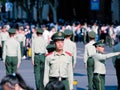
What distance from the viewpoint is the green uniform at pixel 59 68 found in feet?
34.6

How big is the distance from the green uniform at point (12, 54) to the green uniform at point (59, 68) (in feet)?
20.7

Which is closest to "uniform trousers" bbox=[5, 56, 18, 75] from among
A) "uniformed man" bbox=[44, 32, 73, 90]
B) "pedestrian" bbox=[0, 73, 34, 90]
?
"uniformed man" bbox=[44, 32, 73, 90]

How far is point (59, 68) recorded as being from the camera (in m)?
10.7

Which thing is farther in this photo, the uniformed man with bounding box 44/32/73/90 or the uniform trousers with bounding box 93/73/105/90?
the uniform trousers with bounding box 93/73/105/90

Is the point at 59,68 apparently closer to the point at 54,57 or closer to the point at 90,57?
the point at 54,57

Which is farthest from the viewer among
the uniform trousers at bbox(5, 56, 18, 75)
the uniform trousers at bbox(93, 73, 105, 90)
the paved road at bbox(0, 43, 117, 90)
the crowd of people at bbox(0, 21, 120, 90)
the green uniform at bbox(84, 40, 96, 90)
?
the paved road at bbox(0, 43, 117, 90)

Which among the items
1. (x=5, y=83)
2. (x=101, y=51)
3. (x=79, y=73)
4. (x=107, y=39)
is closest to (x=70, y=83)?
(x=101, y=51)

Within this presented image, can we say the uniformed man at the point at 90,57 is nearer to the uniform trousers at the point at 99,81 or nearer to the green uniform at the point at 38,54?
the green uniform at the point at 38,54

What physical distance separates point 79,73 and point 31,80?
337 centimetres

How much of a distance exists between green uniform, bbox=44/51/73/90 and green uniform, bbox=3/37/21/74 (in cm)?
630

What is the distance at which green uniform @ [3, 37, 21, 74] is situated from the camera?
17.0 m

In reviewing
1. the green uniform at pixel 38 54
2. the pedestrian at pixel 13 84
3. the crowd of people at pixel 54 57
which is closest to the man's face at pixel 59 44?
the crowd of people at pixel 54 57

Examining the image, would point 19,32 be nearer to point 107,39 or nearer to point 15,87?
point 107,39

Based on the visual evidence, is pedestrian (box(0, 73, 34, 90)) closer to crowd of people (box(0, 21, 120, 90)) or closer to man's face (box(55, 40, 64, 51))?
crowd of people (box(0, 21, 120, 90))
